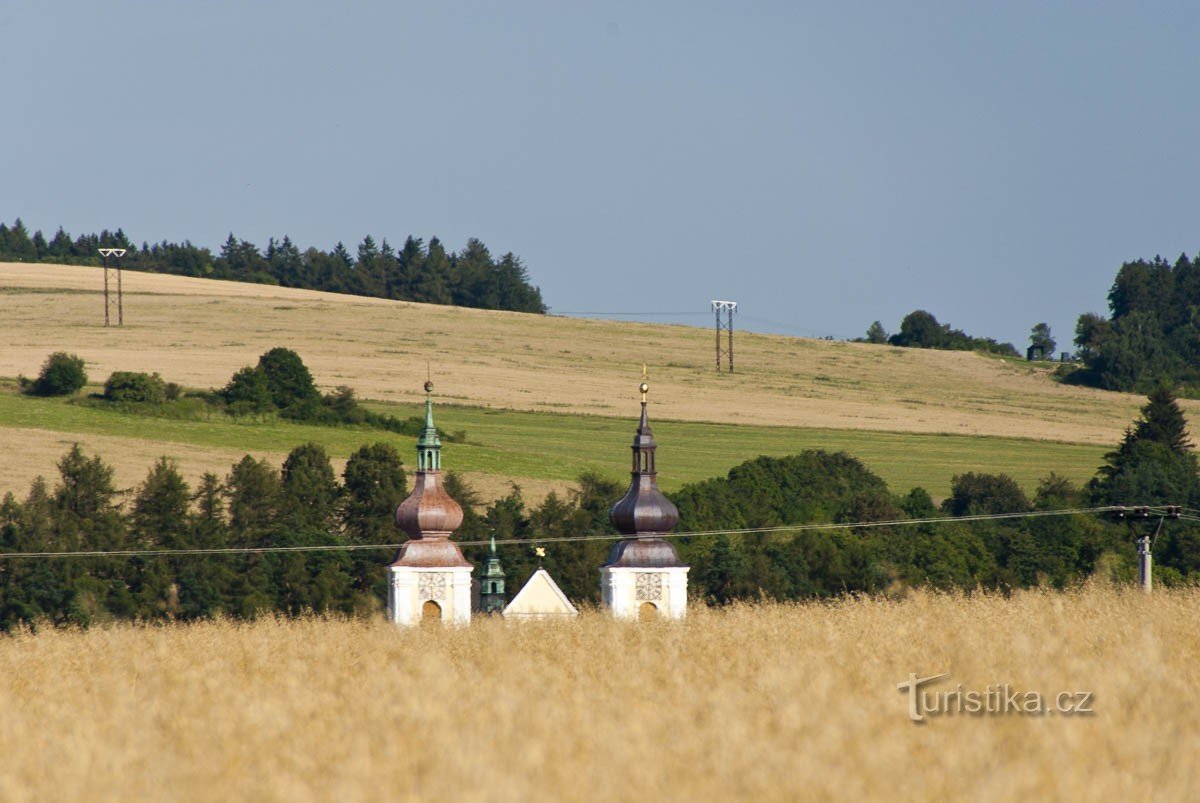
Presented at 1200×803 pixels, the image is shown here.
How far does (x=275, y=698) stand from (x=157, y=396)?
250ft

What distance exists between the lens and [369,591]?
70.5 m

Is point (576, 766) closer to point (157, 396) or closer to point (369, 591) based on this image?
point (369, 591)

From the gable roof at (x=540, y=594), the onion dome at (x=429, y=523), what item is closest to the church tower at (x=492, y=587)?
the gable roof at (x=540, y=594)

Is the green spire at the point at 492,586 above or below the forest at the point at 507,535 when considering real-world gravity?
below

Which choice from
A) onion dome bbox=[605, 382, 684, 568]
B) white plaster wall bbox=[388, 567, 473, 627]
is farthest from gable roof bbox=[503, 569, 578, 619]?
white plaster wall bbox=[388, 567, 473, 627]

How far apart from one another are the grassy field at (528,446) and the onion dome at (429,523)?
15.1 m

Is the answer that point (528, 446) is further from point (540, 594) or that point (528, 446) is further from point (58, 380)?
point (58, 380)

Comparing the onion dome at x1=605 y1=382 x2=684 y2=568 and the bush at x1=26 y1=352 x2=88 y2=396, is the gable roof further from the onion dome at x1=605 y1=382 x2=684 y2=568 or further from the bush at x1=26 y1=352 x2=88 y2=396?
the bush at x1=26 y1=352 x2=88 y2=396

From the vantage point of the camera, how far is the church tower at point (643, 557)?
60.7 meters

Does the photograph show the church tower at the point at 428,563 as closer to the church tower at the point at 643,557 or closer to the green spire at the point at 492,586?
the church tower at the point at 643,557

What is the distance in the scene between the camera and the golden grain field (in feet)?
35.3

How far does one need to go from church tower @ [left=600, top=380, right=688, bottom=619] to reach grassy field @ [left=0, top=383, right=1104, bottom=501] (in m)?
15.4

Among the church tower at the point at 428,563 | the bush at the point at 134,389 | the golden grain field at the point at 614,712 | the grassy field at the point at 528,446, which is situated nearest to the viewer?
the golden grain field at the point at 614,712

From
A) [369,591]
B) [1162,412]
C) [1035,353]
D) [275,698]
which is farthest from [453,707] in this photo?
[1035,353]
